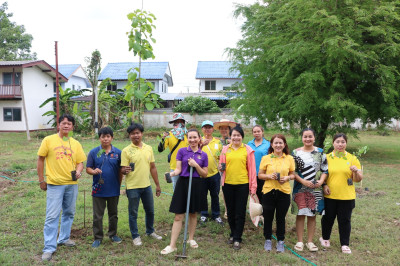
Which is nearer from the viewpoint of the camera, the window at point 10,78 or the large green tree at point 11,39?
the window at point 10,78

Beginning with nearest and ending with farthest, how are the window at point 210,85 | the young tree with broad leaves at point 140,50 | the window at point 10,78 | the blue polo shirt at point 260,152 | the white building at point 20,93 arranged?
the young tree with broad leaves at point 140,50 → the blue polo shirt at point 260,152 → the white building at point 20,93 → the window at point 10,78 → the window at point 210,85

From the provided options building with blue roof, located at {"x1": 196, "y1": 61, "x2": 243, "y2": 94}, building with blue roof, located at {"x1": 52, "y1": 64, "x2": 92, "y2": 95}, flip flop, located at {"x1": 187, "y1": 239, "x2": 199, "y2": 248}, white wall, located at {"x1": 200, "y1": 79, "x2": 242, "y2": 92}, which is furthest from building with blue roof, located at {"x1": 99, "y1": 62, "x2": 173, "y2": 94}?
flip flop, located at {"x1": 187, "y1": 239, "x2": 199, "y2": 248}

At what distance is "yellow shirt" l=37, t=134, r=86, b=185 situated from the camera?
153 inches

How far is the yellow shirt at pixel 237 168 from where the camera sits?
417 centimetres

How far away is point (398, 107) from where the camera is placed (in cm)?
1205

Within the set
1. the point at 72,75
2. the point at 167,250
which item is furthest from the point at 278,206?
the point at 72,75

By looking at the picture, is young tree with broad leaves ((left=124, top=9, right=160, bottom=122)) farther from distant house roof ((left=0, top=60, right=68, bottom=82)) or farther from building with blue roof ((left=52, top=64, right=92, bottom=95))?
building with blue roof ((left=52, top=64, right=92, bottom=95))

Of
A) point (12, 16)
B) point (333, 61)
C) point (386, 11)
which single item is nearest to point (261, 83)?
point (333, 61)

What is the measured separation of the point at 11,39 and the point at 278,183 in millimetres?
40303

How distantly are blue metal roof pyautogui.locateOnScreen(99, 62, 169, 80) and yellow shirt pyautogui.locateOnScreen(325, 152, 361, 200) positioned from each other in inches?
1126

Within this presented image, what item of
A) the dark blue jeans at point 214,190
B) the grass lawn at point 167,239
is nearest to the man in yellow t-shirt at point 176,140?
the dark blue jeans at point 214,190

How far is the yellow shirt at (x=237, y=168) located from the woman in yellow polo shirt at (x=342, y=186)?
108 cm

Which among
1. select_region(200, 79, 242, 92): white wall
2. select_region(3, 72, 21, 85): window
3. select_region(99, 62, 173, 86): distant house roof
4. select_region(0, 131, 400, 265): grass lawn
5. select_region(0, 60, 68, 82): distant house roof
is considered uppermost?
select_region(99, 62, 173, 86): distant house roof

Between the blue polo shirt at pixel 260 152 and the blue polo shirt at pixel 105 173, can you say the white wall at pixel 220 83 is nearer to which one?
the blue polo shirt at pixel 260 152
